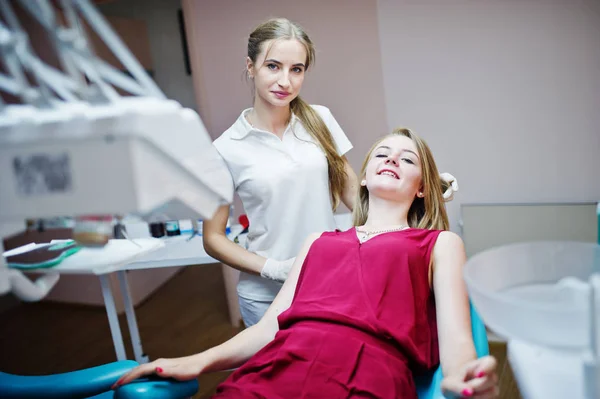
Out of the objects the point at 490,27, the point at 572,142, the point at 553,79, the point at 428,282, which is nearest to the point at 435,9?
the point at 490,27

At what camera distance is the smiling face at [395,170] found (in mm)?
1516

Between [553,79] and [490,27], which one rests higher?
[490,27]

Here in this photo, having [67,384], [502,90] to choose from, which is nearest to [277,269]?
[67,384]

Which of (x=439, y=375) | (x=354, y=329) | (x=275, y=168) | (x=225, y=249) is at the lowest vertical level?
(x=439, y=375)

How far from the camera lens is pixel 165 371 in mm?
1244

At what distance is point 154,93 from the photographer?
73 cm

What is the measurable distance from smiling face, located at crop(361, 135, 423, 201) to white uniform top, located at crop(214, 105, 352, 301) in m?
0.19

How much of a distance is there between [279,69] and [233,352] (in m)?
0.82

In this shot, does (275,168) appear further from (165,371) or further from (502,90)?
(502,90)

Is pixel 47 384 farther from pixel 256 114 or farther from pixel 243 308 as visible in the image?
pixel 256 114

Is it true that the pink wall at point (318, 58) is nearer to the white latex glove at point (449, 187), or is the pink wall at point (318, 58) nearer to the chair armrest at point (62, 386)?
the white latex glove at point (449, 187)

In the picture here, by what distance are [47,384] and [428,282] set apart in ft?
3.30

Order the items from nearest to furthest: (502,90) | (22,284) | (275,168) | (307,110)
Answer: (22,284) → (275,168) → (307,110) → (502,90)

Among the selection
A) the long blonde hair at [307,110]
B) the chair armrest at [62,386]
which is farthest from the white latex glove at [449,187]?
the chair armrest at [62,386]
